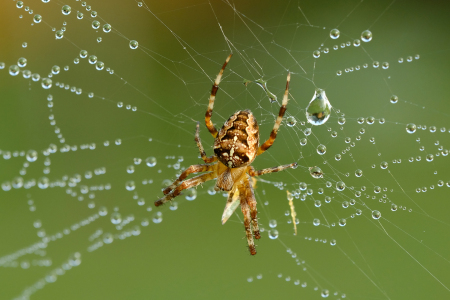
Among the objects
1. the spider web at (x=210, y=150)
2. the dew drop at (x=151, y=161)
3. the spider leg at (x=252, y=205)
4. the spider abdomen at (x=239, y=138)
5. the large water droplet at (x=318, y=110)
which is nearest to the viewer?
the large water droplet at (x=318, y=110)

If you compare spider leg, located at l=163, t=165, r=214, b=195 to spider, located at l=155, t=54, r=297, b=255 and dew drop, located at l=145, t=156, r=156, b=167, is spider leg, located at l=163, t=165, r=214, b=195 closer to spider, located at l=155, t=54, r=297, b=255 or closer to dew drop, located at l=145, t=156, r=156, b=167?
spider, located at l=155, t=54, r=297, b=255

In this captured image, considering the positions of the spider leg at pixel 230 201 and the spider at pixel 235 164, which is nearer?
the spider at pixel 235 164

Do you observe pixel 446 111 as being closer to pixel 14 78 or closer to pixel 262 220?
pixel 262 220

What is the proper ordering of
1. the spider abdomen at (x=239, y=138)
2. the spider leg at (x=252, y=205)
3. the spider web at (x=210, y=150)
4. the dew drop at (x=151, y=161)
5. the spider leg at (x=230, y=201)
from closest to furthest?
the spider abdomen at (x=239, y=138) → the dew drop at (x=151, y=161) → the spider leg at (x=252, y=205) → the spider leg at (x=230, y=201) → the spider web at (x=210, y=150)

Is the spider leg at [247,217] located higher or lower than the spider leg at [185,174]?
lower

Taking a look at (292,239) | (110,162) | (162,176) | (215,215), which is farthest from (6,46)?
(292,239)

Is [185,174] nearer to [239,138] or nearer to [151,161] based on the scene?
[151,161]

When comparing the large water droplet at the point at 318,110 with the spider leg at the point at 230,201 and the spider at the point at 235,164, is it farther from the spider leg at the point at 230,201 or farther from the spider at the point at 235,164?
the spider leg at the point at 230,201

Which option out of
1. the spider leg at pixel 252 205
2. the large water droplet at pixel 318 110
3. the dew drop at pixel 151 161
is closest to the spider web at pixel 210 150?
the spider leg at pixel 252 205
